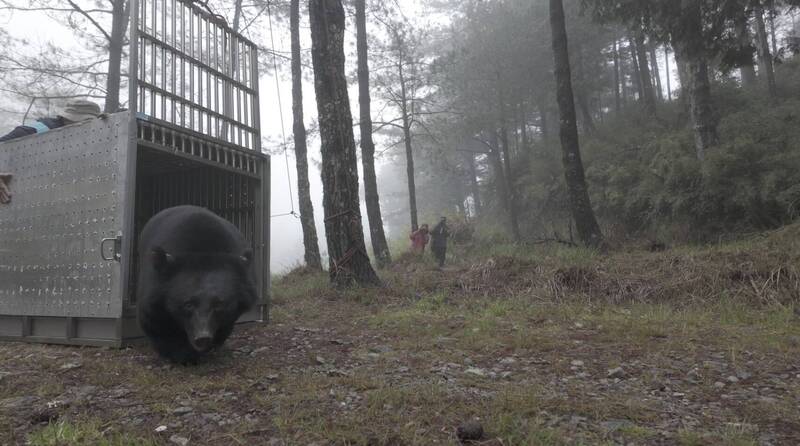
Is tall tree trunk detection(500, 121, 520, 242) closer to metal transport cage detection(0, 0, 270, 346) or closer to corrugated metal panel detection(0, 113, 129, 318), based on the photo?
metal transport cage detection(0, 0, 270, 346)

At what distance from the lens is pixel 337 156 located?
23.8 ft

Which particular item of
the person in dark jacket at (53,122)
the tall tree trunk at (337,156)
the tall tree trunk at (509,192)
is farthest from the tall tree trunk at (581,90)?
the person in dark jacket at (53,122)

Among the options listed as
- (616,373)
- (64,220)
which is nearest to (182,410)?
(616,373)

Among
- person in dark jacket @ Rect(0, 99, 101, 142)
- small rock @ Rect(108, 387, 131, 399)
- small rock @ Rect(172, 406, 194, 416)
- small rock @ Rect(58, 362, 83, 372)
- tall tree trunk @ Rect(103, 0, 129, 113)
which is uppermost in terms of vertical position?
tall tree trunk @ Rect(103, 0, 129, 113)

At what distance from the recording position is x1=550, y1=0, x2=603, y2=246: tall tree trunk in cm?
1102

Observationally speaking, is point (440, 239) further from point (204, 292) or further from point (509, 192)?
point (204, 292)

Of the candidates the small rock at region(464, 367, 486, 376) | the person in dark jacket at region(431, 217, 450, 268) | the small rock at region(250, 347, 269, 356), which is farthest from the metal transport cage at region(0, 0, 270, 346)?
the person in dark jacket at region(431, 217, 450, 268)

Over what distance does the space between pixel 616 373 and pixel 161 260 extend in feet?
11.1

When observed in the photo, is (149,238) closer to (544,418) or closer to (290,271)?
(544,418)

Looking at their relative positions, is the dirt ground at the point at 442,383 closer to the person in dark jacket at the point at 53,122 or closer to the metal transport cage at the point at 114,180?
the metal transport cage at the point at 114,180

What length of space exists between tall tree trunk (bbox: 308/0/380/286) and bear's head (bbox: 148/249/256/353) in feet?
10.4

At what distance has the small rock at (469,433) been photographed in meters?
2.33

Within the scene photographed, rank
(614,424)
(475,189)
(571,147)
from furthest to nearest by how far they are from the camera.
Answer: (475,189), (571,147), (614,424)

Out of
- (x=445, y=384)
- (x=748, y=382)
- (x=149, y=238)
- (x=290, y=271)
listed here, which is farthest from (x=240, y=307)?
(x=290, y=271)
